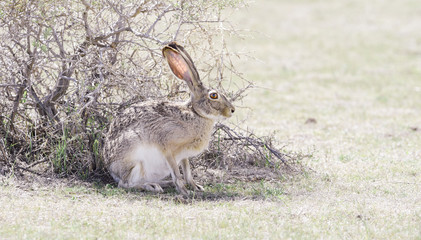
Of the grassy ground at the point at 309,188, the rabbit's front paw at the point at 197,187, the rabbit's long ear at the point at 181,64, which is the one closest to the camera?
the grassy ground at the point at 309,188

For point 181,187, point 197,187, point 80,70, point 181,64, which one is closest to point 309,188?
point 197,187

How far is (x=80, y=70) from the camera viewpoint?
681 centimetres

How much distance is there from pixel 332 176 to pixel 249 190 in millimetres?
1189

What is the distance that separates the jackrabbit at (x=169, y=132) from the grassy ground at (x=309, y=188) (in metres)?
0.30

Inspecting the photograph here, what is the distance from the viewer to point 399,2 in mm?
26156

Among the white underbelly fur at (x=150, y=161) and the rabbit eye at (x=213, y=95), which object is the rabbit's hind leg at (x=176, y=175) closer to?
the white underbelly fur at (x=150, y=161)

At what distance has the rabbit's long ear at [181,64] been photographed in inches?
246

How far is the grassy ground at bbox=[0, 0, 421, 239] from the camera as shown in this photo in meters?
5.04

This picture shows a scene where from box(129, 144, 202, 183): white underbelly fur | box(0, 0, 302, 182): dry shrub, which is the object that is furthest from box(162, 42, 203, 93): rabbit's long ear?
box(129, 144, 202, 183): white underbelly fur

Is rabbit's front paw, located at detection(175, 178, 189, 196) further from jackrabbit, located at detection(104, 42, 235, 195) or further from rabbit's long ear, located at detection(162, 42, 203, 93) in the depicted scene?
rabbit's long ear, located at detection(162, 42, 203, 93)

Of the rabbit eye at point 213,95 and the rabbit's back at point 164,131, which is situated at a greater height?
the rabbit eye at point 213,95

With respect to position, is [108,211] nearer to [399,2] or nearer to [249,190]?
[249,190]

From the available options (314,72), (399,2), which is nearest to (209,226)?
(314,72)

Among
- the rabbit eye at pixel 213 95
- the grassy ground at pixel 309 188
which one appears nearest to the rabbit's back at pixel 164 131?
the rabbit eye at pixel 213 95
